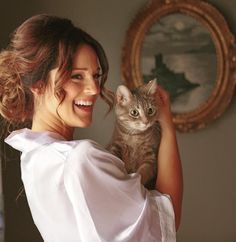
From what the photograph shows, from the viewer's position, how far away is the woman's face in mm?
873

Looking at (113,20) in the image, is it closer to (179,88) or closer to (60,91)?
(179,88)

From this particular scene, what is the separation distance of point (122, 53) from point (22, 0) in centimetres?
59

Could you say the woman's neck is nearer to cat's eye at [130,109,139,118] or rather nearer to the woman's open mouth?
the woman's open mouth

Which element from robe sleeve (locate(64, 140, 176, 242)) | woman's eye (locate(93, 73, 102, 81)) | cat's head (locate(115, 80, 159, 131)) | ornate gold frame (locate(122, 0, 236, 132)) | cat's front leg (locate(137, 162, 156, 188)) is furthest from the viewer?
ornate gold frame (locate(122, 0, 236, 132))

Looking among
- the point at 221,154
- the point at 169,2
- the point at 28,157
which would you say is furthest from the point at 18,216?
the point at 28,157

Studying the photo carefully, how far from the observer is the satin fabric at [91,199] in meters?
0.80

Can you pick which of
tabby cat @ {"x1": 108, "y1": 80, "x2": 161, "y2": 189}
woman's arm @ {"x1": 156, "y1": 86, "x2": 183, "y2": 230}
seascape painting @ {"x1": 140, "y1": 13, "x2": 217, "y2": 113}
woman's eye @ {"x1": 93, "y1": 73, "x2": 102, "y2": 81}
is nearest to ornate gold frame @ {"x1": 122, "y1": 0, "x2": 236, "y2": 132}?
seascape painting @ {"x1": 140, "y1": 13, "x2": 217, "y2": 113}

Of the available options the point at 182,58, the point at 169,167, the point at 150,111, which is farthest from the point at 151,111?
the point at 182,58

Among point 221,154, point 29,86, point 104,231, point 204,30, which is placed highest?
point 204,30

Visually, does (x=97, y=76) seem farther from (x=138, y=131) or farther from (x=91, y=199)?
(x=138, y=131)

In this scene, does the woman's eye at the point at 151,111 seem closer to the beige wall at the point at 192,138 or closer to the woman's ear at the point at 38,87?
the woman's ear at the point at 38,87

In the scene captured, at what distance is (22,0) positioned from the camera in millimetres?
2354

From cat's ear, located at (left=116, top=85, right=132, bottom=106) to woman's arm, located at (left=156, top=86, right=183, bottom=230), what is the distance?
26cm

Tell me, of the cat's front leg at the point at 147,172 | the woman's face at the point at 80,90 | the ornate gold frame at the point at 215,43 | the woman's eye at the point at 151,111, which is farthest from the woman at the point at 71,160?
the ornate gold frame at the point at 215,43
